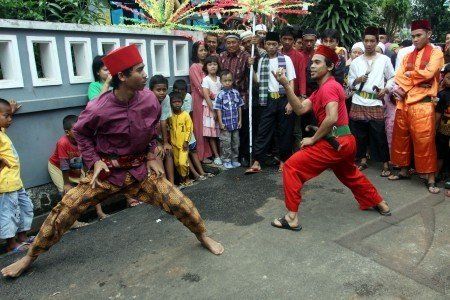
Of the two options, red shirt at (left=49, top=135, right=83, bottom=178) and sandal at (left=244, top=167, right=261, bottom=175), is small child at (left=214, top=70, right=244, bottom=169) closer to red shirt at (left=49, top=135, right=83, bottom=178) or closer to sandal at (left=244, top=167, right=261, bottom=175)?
sandal at (left=244, top=167, right=261, bottom=175)

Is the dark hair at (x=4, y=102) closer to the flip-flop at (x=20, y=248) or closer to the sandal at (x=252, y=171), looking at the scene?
the flip-flop at (x=20, y=248)

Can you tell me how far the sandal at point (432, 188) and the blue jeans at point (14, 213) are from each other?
4565 millimetres

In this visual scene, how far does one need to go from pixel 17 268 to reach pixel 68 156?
1.42 metres

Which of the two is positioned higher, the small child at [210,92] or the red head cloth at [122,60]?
the red head cloth at [122,60]

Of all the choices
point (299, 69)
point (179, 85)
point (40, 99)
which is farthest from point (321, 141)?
point (40, 99)

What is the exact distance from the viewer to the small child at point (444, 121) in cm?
485

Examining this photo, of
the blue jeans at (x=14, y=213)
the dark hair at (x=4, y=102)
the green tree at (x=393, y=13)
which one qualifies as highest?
the green tree at (x=393, y=13)

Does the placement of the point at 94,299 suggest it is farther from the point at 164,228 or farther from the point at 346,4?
the point at 346,4

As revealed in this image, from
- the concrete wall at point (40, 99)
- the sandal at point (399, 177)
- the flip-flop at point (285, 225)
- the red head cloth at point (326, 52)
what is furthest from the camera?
the sandal at point (399, 177)

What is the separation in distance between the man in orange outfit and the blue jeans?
4.54m

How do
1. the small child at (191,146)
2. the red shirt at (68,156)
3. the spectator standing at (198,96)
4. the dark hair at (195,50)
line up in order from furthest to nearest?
the dark hair at (195,50)
the spectator standing at (198,96)
the small child at (191,146)
the red shirt at (68,156)

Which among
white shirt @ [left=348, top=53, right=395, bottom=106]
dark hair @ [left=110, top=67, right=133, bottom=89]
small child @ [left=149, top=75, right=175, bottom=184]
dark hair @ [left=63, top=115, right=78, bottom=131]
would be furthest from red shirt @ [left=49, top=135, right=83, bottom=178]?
white shirt @ [left=348, top=53, right=395, bottom=106]

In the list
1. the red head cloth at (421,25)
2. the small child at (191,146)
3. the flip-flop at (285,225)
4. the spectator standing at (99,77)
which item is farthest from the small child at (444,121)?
the spectator standing at (99,77)

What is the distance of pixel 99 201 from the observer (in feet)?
10.6
